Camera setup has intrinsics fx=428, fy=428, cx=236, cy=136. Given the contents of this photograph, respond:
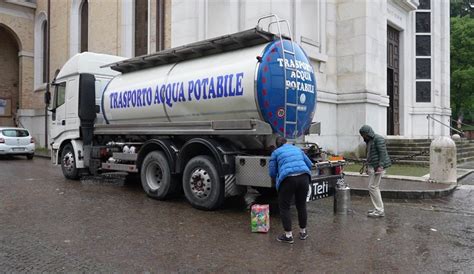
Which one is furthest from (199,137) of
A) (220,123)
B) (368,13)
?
(368,13)

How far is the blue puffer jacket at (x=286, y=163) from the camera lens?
5.73 metres

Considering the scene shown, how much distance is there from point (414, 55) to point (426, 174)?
1136cm

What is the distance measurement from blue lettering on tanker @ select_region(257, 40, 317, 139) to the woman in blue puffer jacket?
1459 mm

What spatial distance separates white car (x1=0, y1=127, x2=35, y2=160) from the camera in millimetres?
19797

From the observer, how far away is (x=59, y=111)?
12.4 meters

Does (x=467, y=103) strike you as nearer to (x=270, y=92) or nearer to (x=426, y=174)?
(x=426, y=174)

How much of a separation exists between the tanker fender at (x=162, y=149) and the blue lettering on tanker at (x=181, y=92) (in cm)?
78

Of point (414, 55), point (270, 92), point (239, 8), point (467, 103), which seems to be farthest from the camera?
point (467, 103)

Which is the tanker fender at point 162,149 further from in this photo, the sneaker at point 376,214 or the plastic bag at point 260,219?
the sneaker at point 376,214

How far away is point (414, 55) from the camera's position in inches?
859

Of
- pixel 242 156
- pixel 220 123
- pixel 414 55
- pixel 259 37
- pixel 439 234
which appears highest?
pixel 414 55

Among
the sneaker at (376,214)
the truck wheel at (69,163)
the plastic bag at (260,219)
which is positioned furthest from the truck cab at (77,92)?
the sneaker at (376,214)

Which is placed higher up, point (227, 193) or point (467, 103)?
point (467, 103)

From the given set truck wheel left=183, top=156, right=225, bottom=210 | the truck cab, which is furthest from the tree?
truck wheel left=183, top=156, right=225, bottom=210
